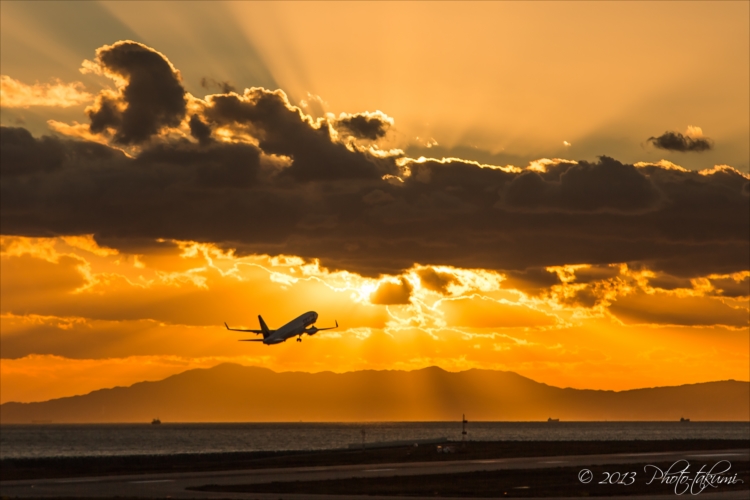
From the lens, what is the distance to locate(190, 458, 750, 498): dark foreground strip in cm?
7931

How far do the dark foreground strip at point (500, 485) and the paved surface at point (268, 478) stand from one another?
3.78 meters

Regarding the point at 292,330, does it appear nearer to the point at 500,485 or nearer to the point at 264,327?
the point at 264,327

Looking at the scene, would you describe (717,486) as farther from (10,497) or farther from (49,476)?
(49,476)

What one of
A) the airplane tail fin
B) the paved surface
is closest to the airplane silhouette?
the airplane tail fin

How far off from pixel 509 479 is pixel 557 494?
503 inches

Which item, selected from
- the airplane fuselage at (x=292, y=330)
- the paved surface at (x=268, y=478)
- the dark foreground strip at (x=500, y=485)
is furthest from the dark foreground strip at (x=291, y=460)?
the dark foreground strip at (x=500, y=485)

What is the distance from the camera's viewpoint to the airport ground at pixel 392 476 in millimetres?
79750

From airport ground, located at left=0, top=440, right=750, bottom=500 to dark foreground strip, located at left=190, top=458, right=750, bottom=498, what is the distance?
9 centimetres

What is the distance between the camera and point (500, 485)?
8475 cm

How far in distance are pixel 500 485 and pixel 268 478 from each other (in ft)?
83.5

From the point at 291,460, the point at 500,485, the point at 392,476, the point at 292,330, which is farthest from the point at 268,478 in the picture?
the point at 292,330

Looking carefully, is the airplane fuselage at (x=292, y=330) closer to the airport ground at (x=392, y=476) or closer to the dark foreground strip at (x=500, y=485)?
the airport ground at (x=392, y=476)

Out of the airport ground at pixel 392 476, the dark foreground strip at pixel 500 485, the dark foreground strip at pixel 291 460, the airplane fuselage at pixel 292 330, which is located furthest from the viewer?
the airplane fuselage at pixel 292 330

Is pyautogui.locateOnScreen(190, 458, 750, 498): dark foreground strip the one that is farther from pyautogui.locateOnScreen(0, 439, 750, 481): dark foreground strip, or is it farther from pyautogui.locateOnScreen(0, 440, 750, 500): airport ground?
pyautogui.locateOnScreen(0, 439, 750, 481): dark foreground strip
